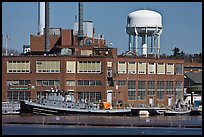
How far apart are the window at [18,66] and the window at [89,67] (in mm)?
7062

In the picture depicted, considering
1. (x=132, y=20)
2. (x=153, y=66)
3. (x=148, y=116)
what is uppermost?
(x=132, y=20)

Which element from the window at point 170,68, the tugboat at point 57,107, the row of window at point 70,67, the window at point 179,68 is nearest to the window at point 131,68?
the row of window at point 70,67

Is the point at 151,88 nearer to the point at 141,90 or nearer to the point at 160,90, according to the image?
the point at 160,90

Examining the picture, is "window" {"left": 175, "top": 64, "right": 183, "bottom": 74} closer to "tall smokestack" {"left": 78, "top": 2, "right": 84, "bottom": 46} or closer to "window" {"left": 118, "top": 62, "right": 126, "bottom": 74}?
"window" {"left": 118, "top": 62, "right": 126, "bottom": 74}

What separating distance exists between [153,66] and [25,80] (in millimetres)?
19545

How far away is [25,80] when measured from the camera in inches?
3231

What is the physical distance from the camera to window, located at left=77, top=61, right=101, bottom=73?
84000mm

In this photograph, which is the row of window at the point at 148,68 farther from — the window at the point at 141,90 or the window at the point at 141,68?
the window at the point at 141,90

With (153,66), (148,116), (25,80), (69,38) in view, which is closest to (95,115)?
(148,116)

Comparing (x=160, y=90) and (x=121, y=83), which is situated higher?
(x=121, y=83)

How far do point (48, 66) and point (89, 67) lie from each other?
5684mm

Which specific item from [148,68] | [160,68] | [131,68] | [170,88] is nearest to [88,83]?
[131,68]

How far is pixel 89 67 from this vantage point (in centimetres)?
8425

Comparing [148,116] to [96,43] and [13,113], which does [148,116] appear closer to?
[13,113]
